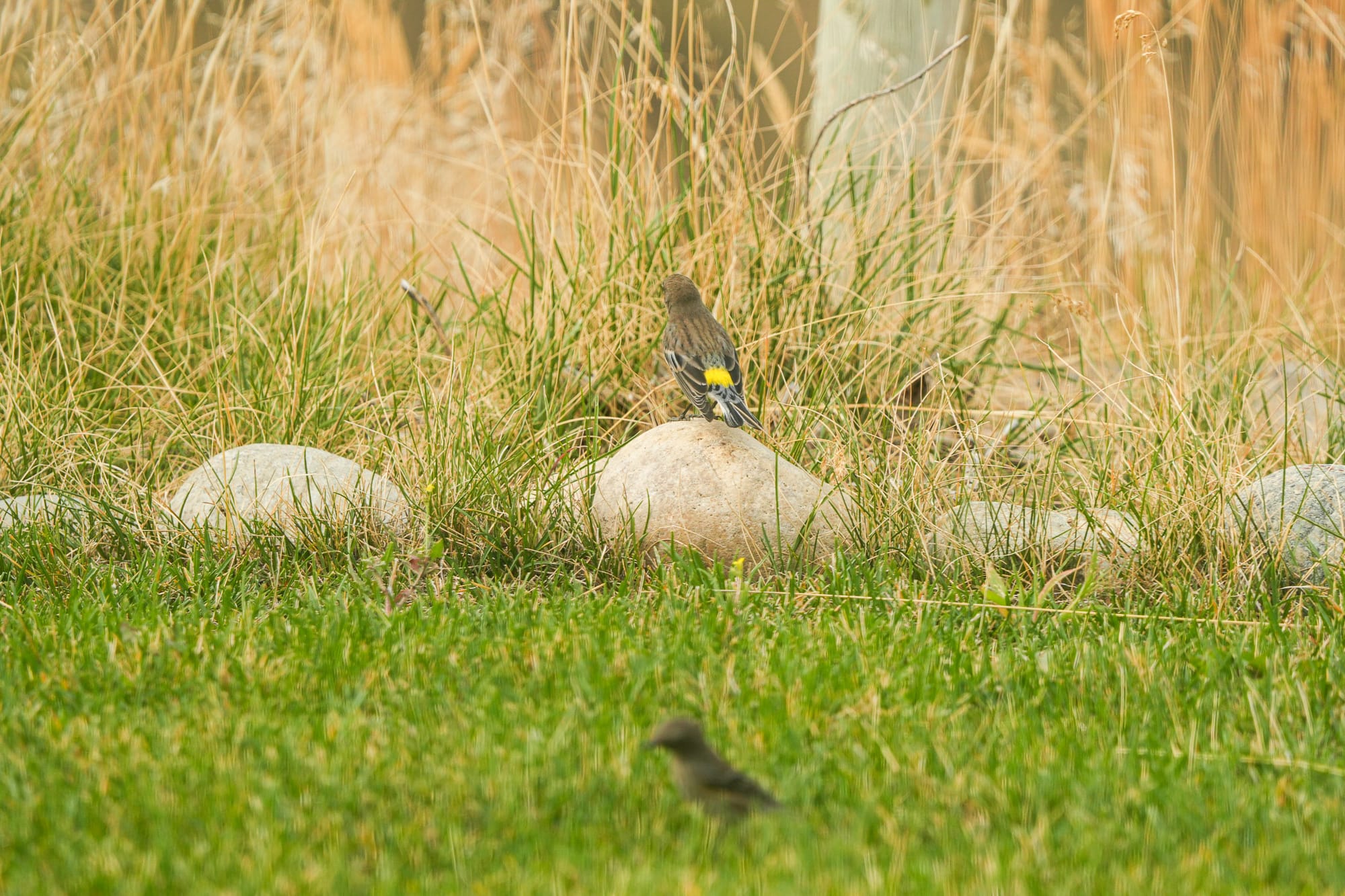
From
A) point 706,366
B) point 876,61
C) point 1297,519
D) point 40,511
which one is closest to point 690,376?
point 706,366

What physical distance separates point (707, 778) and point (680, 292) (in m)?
2.32

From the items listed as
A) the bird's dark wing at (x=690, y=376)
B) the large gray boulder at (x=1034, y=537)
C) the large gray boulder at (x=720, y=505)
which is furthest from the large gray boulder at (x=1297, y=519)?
the bird's dark wing at (x=690, y=376)

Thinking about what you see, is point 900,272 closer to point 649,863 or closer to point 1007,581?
point 1007,581

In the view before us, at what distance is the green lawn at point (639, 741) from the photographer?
1.99m

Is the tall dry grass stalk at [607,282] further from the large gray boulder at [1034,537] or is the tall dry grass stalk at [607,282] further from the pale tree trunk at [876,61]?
the pale tree trunk at [876,61]

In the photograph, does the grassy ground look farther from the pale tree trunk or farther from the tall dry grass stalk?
the pale tree trunk

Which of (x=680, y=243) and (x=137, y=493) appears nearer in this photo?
(x=137, y=493)

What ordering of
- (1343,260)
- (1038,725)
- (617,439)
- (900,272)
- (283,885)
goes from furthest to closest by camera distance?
(1343,260)
(900,272)
(617,439)
(1038,725)
(283,885)

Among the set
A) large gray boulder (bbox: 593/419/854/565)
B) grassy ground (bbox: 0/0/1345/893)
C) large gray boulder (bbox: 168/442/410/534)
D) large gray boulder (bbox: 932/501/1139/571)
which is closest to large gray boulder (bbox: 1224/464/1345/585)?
grassy ground (bbox: 0/0/1345/893)

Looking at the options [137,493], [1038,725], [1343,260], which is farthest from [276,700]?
Result: [1343,260]

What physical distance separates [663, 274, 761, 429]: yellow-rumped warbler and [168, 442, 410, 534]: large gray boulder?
0.95 metres

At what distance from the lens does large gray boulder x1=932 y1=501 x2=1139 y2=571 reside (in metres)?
3.72

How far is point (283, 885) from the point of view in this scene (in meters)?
1.88

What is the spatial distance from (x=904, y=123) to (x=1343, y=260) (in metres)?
2.99
